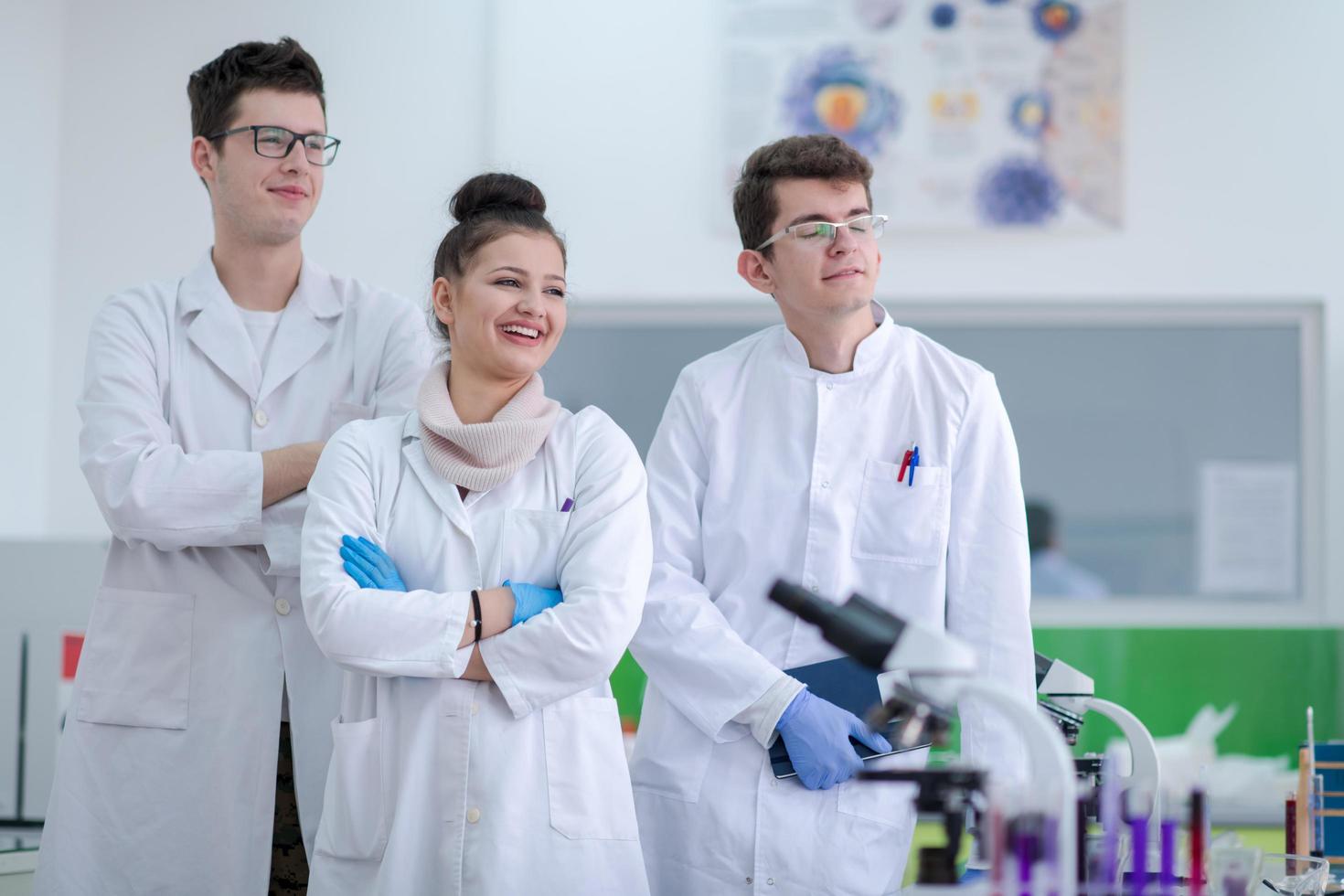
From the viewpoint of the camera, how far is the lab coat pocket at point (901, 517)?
2029 millimetres

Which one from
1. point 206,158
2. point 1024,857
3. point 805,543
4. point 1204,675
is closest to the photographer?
point 1024,857

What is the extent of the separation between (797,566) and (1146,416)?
2366 millimetres

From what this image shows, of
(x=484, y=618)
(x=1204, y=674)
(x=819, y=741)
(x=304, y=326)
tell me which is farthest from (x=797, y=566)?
(x=1204, y=674)

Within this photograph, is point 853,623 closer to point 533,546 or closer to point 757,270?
point 533,546

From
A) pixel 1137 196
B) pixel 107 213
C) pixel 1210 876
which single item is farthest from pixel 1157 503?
pixel 107 213

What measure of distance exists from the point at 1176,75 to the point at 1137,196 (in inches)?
14.3

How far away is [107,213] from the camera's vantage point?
4.24m

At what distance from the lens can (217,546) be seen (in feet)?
6.70

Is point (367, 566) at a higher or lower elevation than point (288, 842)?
higher

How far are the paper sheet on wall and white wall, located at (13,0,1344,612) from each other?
12cm

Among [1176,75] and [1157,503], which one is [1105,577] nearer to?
[1157,503]

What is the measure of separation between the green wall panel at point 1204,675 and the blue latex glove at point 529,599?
8.00 feet

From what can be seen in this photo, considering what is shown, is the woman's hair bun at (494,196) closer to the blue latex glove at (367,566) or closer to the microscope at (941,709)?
the blue latex glove at (367,566)

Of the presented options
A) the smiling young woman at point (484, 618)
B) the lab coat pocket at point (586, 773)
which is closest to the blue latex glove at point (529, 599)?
the smiling young woman at point (484, 618)
